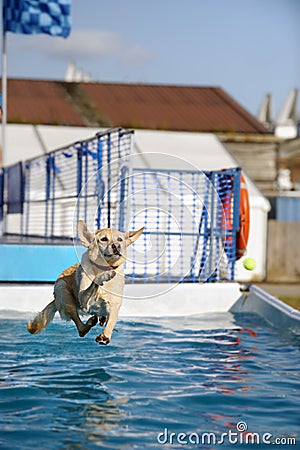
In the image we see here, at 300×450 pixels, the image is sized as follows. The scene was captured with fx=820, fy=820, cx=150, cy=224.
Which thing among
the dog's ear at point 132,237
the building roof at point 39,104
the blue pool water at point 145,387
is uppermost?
the building roof at point 39,104

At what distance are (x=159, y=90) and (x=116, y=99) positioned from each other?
204 centimetres

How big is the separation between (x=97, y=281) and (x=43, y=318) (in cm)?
105

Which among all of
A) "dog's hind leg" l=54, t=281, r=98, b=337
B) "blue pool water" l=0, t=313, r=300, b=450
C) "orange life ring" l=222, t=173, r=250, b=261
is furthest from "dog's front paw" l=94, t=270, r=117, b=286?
"orange life ring" l=222, t=173, r=250, b=261

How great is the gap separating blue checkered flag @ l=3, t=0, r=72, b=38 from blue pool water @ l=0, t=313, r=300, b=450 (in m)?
9.09

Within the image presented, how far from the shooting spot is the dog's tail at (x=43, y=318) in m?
7.24

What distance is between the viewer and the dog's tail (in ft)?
23.8

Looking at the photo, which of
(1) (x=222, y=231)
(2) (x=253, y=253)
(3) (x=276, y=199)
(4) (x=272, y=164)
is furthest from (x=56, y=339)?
(4) (x=272, y=164)

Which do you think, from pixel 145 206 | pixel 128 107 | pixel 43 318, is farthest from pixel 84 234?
pixel 128 107

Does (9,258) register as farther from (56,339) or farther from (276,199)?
(276,199)

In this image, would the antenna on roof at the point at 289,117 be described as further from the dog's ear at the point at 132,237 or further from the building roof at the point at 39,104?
the dog's ear at the point at 132,237

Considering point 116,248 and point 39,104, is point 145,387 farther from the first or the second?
point 39,104

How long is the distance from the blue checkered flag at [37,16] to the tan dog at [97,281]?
1089 cm

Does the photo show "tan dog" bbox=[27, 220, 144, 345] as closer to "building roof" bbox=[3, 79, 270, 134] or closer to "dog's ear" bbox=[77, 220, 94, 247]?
"dog's ear" bbox=[77, 220, 94, 247]

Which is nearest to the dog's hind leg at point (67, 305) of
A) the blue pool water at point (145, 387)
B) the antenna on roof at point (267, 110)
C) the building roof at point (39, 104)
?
the blue pool water at point (145, 387)
